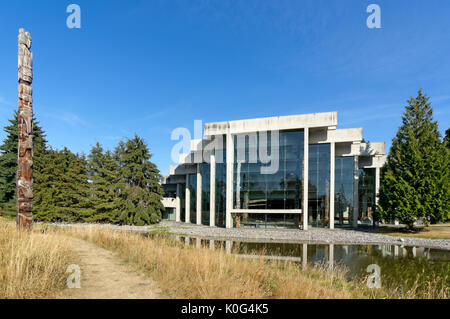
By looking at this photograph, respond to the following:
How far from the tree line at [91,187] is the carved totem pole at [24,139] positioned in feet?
60.5

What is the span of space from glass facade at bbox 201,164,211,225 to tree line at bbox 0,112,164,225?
18.4 feet

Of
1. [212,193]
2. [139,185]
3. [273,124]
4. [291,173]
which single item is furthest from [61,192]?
[291,173]

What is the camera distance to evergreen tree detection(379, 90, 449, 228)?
20.8 m

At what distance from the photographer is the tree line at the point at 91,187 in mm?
26781

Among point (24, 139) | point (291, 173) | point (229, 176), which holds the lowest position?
point (229, 176)

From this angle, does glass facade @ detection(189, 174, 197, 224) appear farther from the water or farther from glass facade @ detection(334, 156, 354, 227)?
the water

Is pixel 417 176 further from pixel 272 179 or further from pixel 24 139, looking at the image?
pixel 24 139

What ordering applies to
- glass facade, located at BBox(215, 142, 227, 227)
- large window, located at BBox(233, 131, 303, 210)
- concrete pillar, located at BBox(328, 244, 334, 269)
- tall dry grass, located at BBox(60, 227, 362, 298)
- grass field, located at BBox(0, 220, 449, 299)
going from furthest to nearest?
glass facade, located at BBox(215, 142, 227, 227), large window, located at BBox(233, 131, 303, 210), concrete pillar, located at BBox(328, 244, 334, 269), tall dry grass, located at BBox(60, 227, 362, 298), grass field, located at BBox(0, 220, 449, 299)

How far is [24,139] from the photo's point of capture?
9055 millimetres

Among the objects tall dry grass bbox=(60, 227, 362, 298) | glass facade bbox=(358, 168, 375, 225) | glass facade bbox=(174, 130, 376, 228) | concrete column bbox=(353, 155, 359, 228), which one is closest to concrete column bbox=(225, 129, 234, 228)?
glass facade bbox=(174, 130, 376, 228)

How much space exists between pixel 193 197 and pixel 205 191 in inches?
150

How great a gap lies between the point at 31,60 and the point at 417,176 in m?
28.4

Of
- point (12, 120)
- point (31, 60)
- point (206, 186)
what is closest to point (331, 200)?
point (206, 186)

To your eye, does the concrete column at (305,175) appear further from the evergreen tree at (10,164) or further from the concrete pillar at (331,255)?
the evergreen tree at (10,164)
